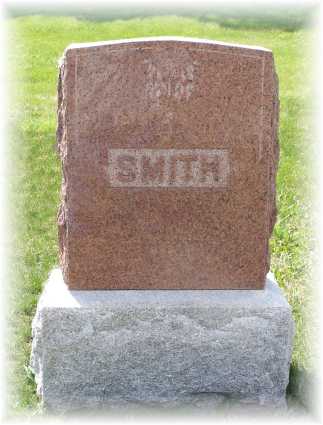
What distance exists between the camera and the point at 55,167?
23.4 ft

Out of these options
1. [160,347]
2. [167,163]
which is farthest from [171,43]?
[160,347]

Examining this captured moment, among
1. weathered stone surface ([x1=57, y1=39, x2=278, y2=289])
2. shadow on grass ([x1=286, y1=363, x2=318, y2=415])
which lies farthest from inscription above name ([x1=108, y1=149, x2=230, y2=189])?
shadow on grass ([x1=286, y1=363, x2=318, y2=415])

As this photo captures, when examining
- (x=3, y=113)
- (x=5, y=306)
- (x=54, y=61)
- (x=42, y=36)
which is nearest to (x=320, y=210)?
(x=5, y=306)

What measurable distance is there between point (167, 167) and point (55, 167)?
11.7 feet

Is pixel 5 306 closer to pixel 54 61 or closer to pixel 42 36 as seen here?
pixel 54 61

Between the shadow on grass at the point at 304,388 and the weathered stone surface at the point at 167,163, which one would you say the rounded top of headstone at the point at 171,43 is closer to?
the weathered stone surface at the point at 167,163

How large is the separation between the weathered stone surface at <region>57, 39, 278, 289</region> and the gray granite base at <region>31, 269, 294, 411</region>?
143mm

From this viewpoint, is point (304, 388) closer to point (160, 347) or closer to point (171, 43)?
point (160, 347)

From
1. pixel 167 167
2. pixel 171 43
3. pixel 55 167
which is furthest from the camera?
pixel 55 167

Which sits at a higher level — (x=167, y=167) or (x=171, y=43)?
(x=171, y=43)

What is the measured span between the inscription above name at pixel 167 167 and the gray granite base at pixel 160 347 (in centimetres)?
52

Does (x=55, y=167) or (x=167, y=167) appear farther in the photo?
(x=55, y=167)

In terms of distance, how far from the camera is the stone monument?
361cm

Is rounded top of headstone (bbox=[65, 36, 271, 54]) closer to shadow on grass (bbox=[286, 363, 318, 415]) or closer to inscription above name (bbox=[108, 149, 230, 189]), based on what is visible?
inscription above name (bbox=[108, 149, 230, 189])
